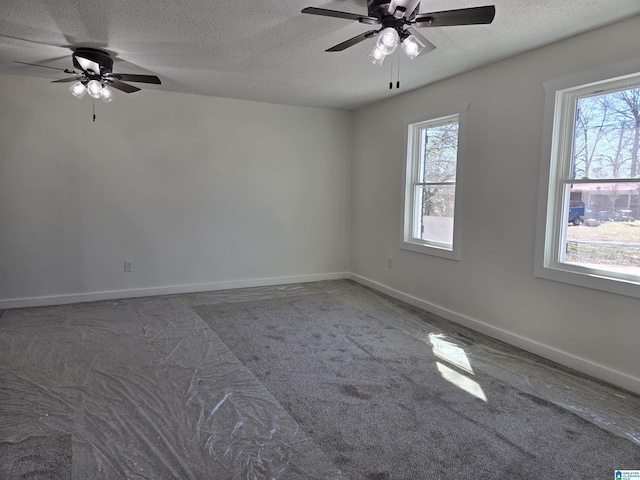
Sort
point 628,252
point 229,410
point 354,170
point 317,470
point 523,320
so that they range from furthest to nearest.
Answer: point 354,170 < point 523,320 < point 628,252 < point 229,410 < point 317,470

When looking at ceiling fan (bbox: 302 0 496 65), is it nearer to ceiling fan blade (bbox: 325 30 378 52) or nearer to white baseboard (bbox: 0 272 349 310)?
ceiling fan blade (bbox: 325 30 378 52)

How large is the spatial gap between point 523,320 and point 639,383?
912 mm

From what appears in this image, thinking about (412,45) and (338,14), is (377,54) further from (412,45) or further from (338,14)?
(338,14)

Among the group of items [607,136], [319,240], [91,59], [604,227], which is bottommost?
[319,240]

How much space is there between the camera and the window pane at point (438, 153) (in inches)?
171

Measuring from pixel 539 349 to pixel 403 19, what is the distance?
2751mm

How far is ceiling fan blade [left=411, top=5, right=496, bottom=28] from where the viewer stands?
2.04 meters

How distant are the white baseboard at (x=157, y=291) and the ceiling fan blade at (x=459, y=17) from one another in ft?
13.4

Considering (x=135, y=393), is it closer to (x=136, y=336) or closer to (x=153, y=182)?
(x=136, y=336)

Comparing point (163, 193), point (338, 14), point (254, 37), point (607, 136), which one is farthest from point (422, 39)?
point (163, 193)

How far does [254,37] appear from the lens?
308 centimetres

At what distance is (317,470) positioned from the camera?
1.95 m

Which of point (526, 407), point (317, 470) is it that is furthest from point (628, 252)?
point (317, 470)

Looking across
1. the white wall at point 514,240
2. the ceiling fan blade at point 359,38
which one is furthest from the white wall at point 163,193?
the ceiling fan blade at point 359,38
